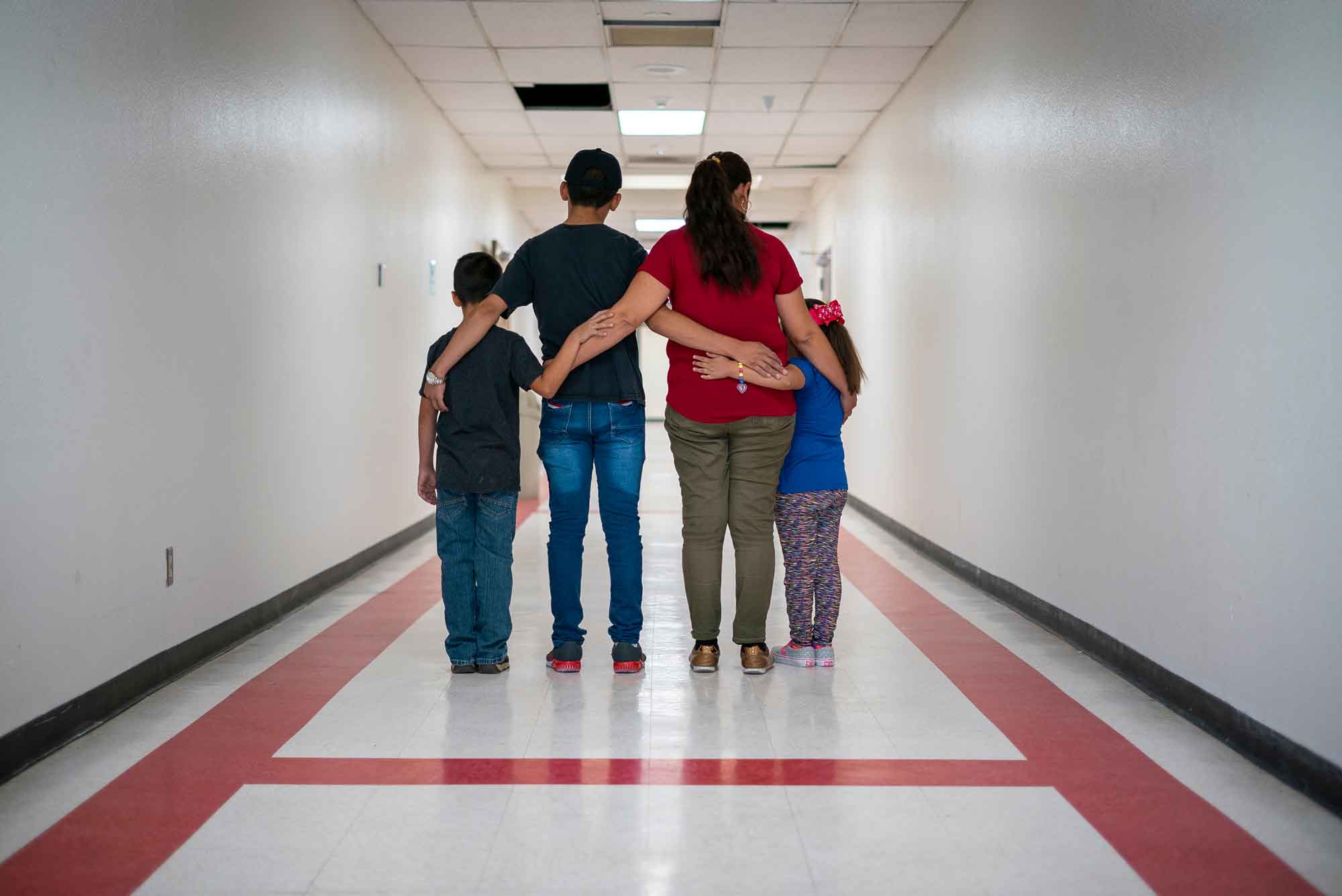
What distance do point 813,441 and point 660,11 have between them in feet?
9.74

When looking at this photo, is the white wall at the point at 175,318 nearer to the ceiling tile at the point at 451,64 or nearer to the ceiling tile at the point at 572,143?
the ceiling tile at the point at 451,64

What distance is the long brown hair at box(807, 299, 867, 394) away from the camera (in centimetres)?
350

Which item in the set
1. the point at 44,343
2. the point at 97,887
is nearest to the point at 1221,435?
the point at 97,887

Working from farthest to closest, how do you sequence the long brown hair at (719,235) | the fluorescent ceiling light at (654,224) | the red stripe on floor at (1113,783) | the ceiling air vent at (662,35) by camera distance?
the fluorescent ceiling light at (654,224) → the ceiling air vent at (662,35) → the long brown hair at (719,235) → the red stripe on floor at (1113,783)

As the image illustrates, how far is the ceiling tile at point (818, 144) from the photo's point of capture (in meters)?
8.52

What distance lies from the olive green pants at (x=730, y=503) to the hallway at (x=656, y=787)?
223mm

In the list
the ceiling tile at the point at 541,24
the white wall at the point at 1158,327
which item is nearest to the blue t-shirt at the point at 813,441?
the white wall at the point at 1158,327

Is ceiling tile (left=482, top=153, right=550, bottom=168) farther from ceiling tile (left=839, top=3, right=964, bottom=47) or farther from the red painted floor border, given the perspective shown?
the red painted floor border

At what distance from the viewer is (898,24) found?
5727 millimetres

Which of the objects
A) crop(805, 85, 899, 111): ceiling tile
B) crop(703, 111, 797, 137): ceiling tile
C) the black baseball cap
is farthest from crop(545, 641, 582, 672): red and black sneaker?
crop(703, 111, 797, 137): ceiling tile

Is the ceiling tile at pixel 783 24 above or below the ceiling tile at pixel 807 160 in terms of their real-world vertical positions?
above

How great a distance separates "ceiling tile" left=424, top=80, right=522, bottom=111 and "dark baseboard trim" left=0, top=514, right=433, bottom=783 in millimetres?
3263

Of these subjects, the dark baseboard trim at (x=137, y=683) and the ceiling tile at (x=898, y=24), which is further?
the ceiling tile at (x=898, y=24)

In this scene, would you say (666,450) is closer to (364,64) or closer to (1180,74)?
(364,64)
